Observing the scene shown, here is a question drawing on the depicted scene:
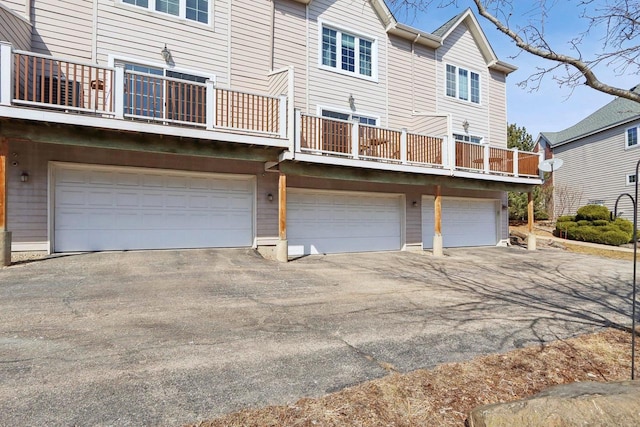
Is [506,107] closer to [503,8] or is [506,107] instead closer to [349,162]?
[349,162]

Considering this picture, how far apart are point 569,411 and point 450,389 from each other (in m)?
0.86

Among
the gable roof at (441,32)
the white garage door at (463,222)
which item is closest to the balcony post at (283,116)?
Answer: the gable roof at (441,32)

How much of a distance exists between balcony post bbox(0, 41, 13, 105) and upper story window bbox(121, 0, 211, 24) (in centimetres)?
373

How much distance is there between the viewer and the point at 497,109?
15781 mm

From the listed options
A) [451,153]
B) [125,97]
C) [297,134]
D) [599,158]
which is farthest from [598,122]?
[125,97]

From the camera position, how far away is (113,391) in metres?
2.75

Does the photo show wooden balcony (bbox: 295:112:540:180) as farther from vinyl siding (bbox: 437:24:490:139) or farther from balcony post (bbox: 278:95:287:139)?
vinyl siding (bbox: 437:24:490:139)

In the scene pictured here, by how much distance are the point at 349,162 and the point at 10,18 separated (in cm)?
816

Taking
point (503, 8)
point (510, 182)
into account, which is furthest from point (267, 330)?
point (510, 182)

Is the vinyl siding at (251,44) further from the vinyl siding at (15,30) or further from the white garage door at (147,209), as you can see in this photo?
the vinyl siding at (15,30)

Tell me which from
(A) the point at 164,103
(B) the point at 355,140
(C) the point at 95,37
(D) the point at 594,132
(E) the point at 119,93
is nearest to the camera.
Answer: (E) the point at 119,93

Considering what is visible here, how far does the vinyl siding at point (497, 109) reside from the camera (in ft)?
51.2

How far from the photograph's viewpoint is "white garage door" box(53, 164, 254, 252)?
26.6 ft

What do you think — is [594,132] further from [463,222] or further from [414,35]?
[414,35]
